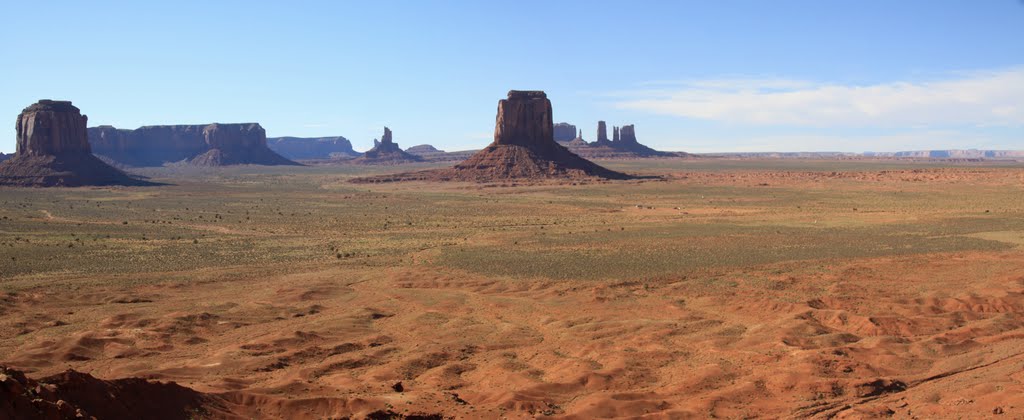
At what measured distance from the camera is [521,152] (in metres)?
115

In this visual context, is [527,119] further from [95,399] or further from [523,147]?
[95,399]

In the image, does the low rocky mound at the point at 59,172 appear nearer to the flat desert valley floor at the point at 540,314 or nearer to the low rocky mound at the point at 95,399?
the flat desert valley floor at the point at 540,314

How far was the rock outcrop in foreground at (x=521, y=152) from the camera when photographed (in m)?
110

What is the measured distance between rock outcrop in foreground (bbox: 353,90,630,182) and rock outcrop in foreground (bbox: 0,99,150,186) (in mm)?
34863

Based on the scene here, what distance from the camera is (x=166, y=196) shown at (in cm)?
8438

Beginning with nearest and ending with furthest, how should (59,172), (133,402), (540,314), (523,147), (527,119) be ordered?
(133,402) < (540,314) < (59,172) < (523,147) < (527,119)

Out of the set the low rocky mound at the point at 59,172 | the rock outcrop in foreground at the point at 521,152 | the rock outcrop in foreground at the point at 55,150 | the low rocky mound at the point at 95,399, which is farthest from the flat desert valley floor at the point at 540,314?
the rock outcrop in foreground at the point at 55,150

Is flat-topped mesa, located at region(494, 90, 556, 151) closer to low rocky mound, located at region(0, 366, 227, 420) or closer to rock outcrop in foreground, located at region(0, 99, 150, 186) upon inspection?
rock outcrop in foreground, located at region(0, 99, 150, 186)

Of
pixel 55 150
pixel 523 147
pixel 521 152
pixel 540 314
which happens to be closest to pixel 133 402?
pixel 540 314

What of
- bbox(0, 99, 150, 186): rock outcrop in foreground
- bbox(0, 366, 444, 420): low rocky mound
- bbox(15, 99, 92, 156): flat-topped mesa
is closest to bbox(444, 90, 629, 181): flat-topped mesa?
bbox(0, 99, 150, 186): rock outcrop in foreground

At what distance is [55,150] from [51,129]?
2880 millimetres

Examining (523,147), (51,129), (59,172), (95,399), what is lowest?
(95,399)

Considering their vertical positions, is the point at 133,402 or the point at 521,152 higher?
the point at 521,152

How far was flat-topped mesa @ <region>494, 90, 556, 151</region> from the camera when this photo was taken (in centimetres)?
11750
